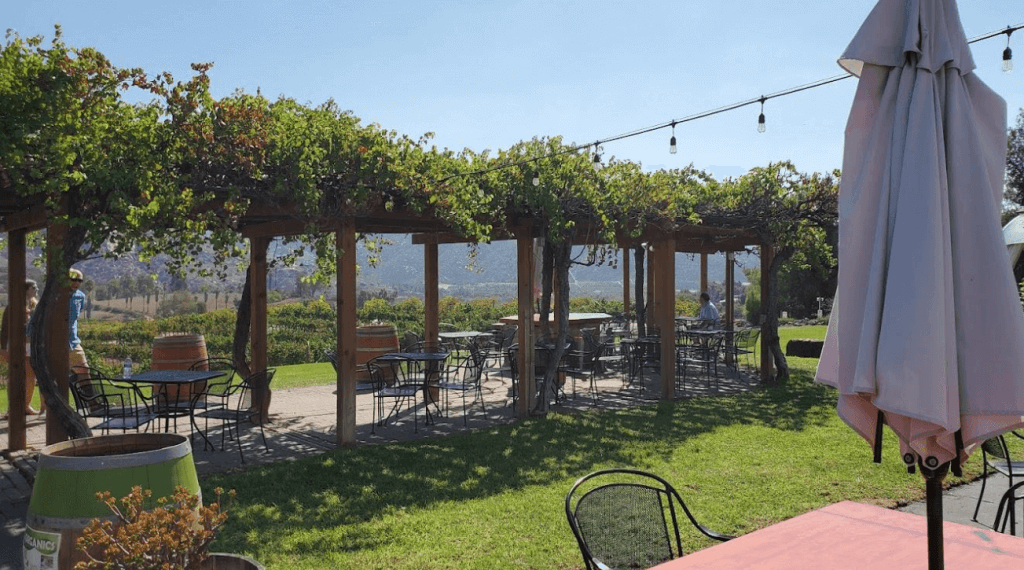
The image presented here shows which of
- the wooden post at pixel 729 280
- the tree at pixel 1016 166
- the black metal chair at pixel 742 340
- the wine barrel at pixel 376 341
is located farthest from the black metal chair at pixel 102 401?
the tree at pixel 1016 166

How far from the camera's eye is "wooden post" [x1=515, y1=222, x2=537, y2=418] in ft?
29.8

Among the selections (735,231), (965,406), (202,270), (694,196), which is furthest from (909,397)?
(735,231)

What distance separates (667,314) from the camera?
10.6 meters

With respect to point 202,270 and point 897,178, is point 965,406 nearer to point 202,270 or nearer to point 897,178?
point 897,178

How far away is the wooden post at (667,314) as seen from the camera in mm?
10477

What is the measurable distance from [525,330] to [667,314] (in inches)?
94.8

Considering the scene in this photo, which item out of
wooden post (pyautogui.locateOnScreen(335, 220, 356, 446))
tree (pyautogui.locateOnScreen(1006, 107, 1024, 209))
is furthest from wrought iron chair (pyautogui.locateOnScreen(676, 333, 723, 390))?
tree (pyautogui.locateOnScreen(1006, 107, 1024, 209))

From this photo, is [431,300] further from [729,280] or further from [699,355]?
[729,280]

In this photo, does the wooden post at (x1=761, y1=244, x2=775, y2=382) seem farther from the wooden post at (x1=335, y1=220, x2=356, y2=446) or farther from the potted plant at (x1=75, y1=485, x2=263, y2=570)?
the potted plant at (x1=75, y1=485, x2=263, y2=570)

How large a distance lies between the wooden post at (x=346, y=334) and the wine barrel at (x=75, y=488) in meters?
4.29

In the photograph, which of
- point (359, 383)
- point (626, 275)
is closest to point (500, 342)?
point (626, 275)

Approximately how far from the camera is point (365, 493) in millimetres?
5684

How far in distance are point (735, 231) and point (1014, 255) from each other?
13.6ft

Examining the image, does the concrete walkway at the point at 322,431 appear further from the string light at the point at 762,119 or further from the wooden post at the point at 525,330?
the string light at the point at 762,119
